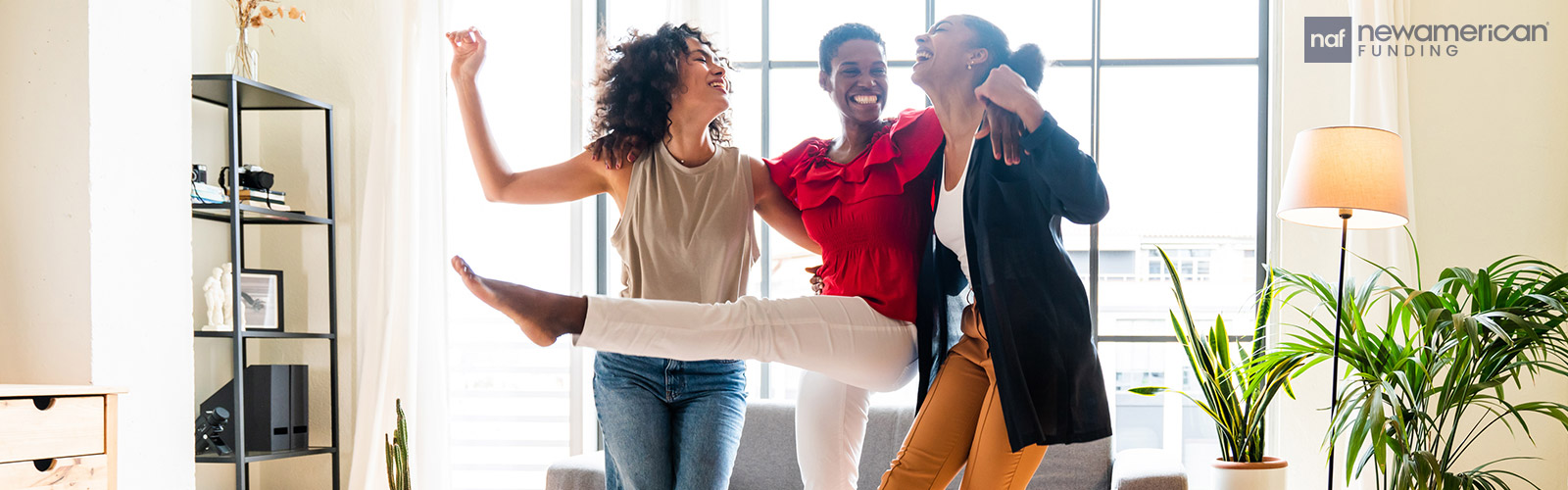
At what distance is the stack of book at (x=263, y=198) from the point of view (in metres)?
3.89

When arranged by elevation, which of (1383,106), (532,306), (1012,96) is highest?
(1383,106)

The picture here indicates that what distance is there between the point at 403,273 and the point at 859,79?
256 cm

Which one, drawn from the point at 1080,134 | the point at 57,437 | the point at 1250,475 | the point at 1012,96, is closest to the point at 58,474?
the point at 57,437

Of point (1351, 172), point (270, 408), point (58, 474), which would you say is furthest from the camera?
point (270, 408)

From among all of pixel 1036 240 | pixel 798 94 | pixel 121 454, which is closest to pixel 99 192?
pixel 121 454

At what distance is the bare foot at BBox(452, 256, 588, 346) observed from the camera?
1665 mm

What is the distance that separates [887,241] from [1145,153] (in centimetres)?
288

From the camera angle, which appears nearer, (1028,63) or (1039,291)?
(1039,291)

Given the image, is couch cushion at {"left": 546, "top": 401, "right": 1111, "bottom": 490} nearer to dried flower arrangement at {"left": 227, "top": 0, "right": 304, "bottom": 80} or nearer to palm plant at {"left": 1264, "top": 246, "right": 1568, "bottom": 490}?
palm plant at {"left": 1264, "top": 246, "right": 1568, "bottom": 490}

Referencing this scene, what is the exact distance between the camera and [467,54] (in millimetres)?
2166

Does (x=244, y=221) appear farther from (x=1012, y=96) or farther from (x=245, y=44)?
(x=1012, y=96)

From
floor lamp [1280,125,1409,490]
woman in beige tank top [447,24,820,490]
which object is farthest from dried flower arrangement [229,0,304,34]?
floor lamp [1280,125,1409,490]

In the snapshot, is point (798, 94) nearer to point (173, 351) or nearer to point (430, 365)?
point (430, 365)

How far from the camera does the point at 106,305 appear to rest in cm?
282
